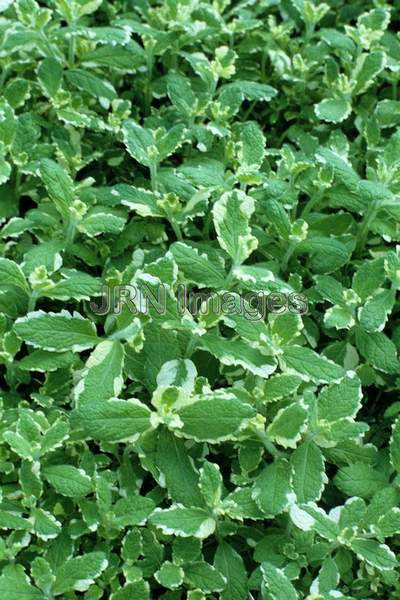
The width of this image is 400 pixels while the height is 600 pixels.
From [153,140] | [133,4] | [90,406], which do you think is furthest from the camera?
[133,4]

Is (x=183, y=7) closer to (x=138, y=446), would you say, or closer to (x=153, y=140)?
(x=153, y=140)

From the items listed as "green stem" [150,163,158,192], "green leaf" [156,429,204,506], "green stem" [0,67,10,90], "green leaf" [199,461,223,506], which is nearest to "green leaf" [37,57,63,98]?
"green stem" [0,67,10,90]

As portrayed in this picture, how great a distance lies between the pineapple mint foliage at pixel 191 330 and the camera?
58.6 inches

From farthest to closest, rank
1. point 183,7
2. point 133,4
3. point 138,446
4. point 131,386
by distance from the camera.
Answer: point 133,4 → point 183,7 → point 131,386 → point 138,446

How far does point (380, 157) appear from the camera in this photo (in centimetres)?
191

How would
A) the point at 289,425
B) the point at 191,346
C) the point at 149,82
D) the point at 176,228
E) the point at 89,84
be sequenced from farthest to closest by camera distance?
the point at 149,82 → the point at 89,84 → the point at 176,228 → the point at 191,346 → the point at 289,425

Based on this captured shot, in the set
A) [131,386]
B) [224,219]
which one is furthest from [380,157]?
[131,386]

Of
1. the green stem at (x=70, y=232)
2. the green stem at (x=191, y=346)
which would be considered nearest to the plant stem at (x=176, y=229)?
the green stem at (x=70, y=232)

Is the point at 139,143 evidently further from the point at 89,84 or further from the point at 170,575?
the point at 170,575

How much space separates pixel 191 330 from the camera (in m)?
1.55

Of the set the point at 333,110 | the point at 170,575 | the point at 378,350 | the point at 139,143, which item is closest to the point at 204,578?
the point at 170,575

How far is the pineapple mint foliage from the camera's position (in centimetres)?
149

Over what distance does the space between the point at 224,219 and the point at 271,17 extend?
1047 mm

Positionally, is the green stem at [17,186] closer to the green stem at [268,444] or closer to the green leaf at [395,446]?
the green stem at [268,444]
